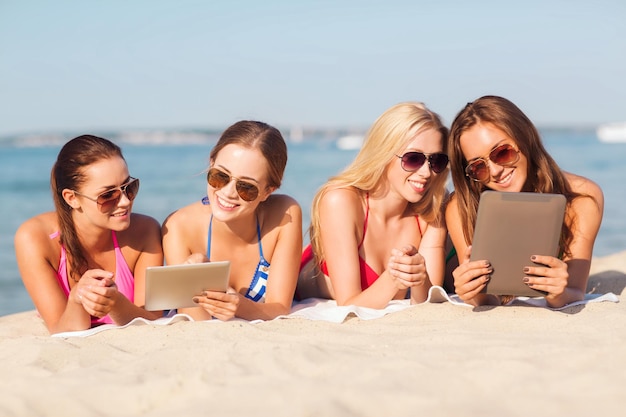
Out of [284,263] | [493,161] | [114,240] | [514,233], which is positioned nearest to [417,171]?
[493,161]

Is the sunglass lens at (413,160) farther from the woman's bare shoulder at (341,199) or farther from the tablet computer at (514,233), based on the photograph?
the tablet computer at (514,233)

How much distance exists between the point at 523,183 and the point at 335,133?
6230cm

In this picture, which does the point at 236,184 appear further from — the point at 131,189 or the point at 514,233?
the point at 514,233

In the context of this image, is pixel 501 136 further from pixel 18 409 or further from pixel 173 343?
pixel 18 409

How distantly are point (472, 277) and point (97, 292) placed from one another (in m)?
2.21

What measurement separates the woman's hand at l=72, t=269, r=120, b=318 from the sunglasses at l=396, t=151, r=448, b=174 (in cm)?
212

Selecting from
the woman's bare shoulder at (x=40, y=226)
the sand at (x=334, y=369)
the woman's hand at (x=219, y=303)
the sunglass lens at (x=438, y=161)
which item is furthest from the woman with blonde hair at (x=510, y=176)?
the woman's bare shoulder at (x=40, y=226)

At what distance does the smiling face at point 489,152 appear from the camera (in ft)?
14.9

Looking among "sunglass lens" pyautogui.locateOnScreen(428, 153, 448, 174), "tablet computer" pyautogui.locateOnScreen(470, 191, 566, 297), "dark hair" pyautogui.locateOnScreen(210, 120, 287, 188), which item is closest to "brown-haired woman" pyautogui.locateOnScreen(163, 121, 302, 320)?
"dark hair" pyautogui.locateOnScreen(210, 120, 287, 188)

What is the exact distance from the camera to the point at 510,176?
4602 mm

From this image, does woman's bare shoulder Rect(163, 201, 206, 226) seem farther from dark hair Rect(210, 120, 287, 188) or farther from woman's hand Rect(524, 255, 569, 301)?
woman's hand Rect(524, 255, 569, 301)

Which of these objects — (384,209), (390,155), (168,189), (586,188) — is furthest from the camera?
(168,189)

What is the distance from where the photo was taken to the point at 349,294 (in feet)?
16.2

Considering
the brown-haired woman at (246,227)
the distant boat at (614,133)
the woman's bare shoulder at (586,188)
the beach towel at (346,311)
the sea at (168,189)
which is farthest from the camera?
the distant boat at (614,133)
